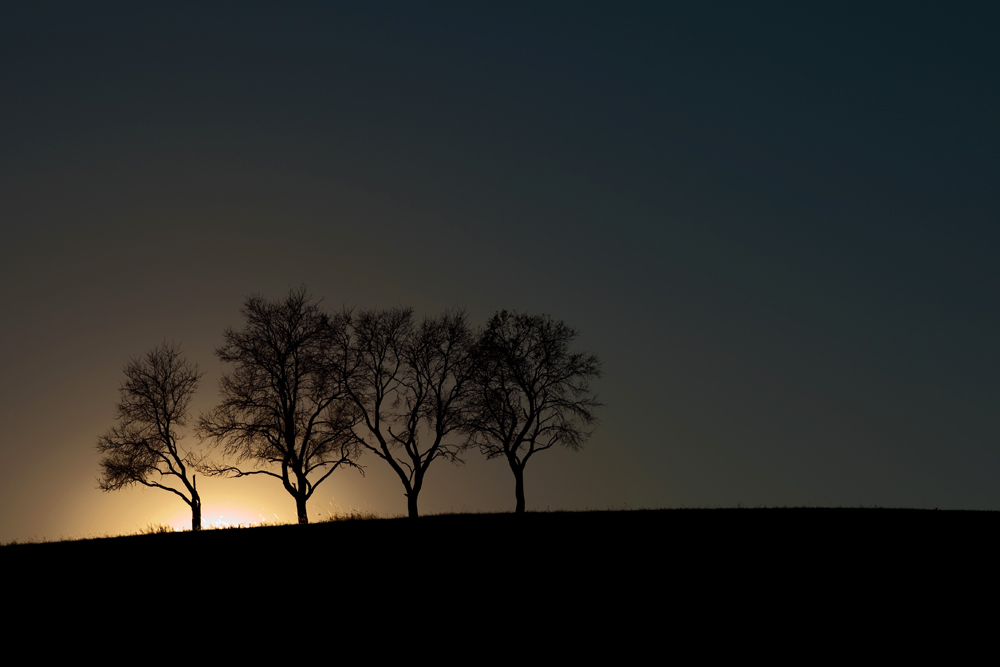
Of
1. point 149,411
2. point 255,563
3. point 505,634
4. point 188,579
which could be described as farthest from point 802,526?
point 149,411

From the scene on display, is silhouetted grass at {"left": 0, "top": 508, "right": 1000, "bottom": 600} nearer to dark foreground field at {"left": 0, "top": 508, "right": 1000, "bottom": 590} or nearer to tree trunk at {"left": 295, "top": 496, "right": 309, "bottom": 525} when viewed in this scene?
dark foreground field at {"left": 0, "top": 508, "right": 1000, "bottom": 590}

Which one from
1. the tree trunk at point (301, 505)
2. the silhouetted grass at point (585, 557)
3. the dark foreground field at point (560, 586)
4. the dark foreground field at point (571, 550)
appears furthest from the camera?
the tree trunk at point (301, 505)

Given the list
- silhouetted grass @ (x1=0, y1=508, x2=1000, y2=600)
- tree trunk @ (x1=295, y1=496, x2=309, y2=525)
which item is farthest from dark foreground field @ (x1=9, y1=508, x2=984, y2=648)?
tree trunk @ (x1=295, y1=496, x2=309, y2=525)

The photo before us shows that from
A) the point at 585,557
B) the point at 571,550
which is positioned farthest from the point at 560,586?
the point at 571,550

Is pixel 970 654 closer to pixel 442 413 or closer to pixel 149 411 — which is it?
pixel 442 413

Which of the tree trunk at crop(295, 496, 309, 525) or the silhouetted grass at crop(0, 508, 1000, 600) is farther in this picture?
the tree trunk at crop(295, 496, 309, 525)

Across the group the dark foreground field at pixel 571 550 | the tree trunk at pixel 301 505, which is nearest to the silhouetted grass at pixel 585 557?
the dark foreground field at pixel 571 550

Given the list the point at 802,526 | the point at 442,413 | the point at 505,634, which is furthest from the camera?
the point at 442,413

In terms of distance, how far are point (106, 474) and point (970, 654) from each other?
→ 39578mm

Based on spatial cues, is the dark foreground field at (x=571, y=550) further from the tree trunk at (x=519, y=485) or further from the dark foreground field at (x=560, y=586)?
the tree trunk at (x=519, y=485)

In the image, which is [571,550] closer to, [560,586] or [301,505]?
[560,586]

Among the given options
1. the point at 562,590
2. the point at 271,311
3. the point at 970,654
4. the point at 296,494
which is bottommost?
the point at 970,654

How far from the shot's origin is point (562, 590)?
1403 centimetres

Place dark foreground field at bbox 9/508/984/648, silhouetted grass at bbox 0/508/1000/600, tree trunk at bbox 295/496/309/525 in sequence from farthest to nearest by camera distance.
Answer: tree trunk at bbox 295/496/309/525
silhouetted grass at bbox 0/508/1000/600
dark foreground field at bbox 9/508/984/648
